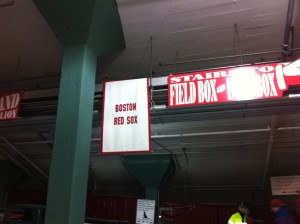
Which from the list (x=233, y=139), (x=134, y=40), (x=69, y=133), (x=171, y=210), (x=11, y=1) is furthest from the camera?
(x=171, y=210)

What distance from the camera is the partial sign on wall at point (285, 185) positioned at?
968 centimetres

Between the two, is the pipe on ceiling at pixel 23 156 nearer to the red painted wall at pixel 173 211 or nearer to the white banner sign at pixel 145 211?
the red painted wall at pixel 173 211

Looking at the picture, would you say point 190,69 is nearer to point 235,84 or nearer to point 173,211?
point 235,84

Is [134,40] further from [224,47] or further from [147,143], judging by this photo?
[147,143]

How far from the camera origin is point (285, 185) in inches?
381

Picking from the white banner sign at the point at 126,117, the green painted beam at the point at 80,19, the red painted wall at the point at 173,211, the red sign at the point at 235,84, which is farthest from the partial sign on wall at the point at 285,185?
the green painted beam at the point at 80,19

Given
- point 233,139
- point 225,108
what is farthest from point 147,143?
point 233,139

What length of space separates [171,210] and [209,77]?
20.7ft

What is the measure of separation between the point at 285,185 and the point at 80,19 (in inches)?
321

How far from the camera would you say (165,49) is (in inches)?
265

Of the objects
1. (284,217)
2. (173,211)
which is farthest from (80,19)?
(173,211)

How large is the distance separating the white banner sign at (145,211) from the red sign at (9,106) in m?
4.97

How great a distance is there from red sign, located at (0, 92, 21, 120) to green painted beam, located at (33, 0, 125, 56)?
183 centimetres

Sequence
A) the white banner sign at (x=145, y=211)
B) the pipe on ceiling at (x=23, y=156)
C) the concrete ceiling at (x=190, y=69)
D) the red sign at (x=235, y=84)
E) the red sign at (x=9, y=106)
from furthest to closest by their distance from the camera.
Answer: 1. the pipe on ceiling at (x=23, y=156)
2. the white banner sign at (x=145, y=211)
3. the red sign at (x=9, y=106)
4. the concrete ceiling at (x=190, y=69)
5. the red sign at (x=235, y=84)
